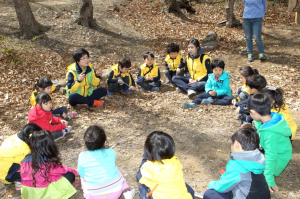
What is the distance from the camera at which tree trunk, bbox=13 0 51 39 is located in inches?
328

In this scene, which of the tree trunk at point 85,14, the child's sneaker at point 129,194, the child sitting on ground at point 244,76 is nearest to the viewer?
the child's sneaker at point 129,194

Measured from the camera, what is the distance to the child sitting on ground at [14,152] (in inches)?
129

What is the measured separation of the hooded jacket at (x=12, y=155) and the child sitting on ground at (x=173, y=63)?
453 centimetres

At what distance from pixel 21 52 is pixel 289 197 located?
8.01 metres

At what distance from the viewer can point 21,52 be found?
25.9ft

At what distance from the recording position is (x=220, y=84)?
5840 millimetres

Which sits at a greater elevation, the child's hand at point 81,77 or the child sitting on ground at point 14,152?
the child's hand at point 81,77

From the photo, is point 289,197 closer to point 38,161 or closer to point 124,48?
point 38,161

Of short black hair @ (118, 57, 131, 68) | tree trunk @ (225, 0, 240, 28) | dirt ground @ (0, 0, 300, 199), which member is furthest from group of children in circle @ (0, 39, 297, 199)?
tree trunk @ (225, 0, 240, 28)

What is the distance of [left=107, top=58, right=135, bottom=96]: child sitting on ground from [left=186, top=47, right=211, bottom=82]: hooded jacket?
1.65 metres

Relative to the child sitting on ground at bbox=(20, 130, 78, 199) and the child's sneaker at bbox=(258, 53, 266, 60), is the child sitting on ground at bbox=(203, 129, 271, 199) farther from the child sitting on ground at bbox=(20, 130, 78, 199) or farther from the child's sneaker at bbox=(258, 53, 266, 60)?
the child's sneaker at bbox=(258, 53, 266, 60)

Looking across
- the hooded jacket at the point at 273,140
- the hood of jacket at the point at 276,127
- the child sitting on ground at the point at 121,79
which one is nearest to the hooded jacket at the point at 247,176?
the hooded jacket at the point at 273,140

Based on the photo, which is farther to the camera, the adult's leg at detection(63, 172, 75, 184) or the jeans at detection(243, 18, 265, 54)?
the jeans at detection(243, 18, 265, 54)

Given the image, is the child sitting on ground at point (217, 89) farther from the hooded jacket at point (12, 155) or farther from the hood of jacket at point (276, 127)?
the hooded jacket at point (12, 155)
